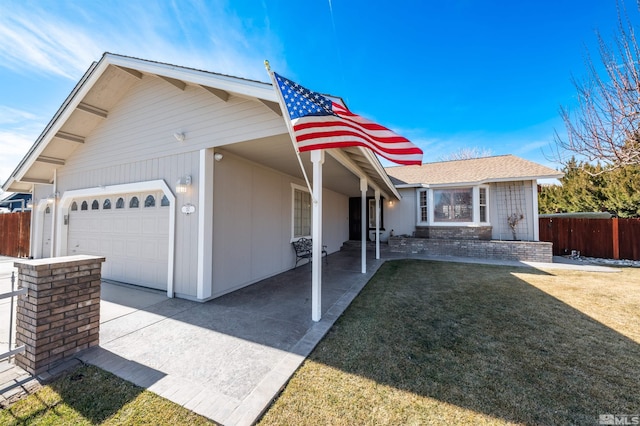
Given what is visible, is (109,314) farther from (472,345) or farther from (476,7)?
(476,7)

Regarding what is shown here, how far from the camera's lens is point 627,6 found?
491cm

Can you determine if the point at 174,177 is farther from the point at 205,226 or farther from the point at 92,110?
the point at 92,110

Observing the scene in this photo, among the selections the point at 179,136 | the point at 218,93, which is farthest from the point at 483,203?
the point at 179,136

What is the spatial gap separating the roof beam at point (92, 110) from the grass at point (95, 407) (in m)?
6.46

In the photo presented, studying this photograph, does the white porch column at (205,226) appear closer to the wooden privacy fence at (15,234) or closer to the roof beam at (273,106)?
the roof beam at (273,106)

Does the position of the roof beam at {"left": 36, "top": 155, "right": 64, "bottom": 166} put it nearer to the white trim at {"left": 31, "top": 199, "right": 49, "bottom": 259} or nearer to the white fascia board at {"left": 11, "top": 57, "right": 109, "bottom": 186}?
the white fascia board at {"left": 11, "top": 57, "right": 109, "bottom": 186}

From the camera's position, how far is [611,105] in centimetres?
554

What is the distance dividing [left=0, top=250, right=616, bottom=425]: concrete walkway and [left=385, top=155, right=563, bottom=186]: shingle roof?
824cm

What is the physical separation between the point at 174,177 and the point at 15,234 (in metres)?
11.4

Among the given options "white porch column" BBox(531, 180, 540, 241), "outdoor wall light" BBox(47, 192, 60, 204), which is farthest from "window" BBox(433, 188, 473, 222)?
"outdoor wall light" BBox(47, 192, 60, 204)

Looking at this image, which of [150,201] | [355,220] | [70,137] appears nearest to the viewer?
[150,201]

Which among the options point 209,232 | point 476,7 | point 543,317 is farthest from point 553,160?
point 209,232

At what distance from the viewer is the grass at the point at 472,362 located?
2.15 meters

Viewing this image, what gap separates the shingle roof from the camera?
420 inches
